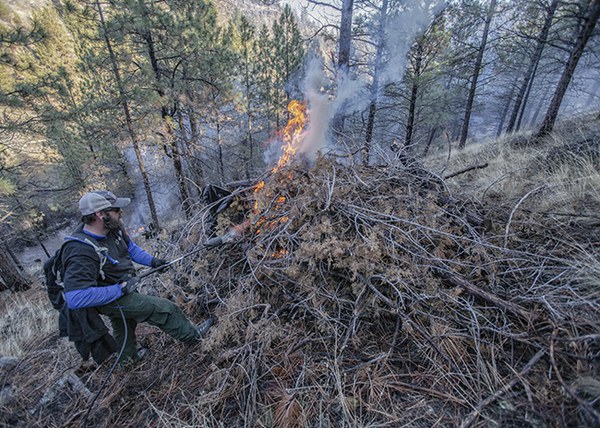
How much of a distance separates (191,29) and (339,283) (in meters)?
9.57

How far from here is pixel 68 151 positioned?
1197 cm

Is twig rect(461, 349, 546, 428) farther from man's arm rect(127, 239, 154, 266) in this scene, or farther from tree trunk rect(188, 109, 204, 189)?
tree trunk rect(188, 109, 204, 189)

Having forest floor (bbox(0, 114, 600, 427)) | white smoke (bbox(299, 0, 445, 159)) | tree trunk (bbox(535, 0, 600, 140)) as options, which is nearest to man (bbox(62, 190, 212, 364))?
forest floor (bbox(0, 114, 600, 427))

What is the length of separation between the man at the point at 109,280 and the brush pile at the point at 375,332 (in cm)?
31

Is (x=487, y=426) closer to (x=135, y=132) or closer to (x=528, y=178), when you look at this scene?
(x=528, y=178)

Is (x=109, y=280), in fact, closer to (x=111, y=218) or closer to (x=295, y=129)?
(x=111, y=218)

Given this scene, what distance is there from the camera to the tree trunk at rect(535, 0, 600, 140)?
5.50m

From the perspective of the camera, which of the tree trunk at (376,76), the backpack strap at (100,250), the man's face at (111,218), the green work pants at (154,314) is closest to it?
the backpack strap at (100,250)

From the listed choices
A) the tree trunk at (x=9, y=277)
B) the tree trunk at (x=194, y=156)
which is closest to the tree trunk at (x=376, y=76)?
the tree trunk at (x=194, y=156)

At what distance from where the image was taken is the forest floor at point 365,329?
1670 mm

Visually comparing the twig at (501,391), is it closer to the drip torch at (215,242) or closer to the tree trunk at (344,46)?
the drip torch at (215,242)

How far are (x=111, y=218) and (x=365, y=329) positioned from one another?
287 cm

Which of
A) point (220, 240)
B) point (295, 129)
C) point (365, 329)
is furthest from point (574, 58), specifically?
point (220, 240)

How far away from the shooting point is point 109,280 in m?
2.57
